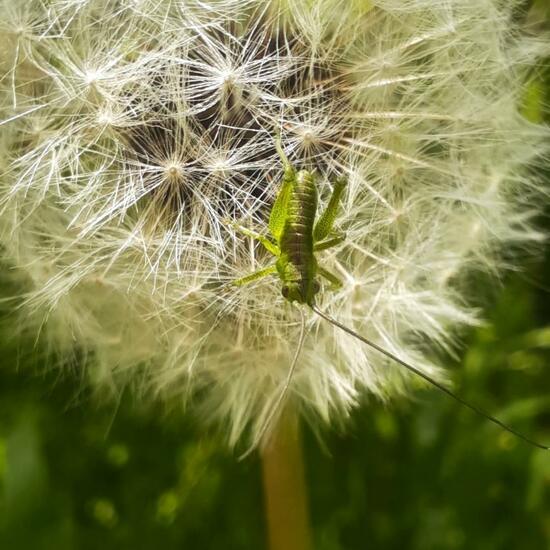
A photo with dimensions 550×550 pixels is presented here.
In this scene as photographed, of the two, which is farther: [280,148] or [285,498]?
[285,498]

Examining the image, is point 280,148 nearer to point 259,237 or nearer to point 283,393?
point 259,237

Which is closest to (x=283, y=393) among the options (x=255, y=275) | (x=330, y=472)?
(x=255, y=275)

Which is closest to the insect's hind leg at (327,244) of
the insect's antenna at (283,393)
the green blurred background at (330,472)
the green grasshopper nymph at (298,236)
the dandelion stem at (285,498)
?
the green grasshopper nymph at (298,236)

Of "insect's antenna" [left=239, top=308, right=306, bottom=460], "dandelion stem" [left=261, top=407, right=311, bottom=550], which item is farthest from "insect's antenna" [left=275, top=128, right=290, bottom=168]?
"dandelion stem" [left=261, top=407, right=311, bottom=550]

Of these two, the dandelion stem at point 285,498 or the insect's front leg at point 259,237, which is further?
the dandelion stem at point 285,498

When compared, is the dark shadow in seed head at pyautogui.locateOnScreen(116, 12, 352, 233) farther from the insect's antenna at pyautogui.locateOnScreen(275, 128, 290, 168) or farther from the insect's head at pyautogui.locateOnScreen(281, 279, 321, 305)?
the insect's head at pyautogui.locateOnScreen(281, 279, 321, 305)

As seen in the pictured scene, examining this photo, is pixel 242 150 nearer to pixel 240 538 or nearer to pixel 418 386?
pixel 418 386

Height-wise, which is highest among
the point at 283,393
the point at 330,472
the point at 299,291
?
the point at 299,291

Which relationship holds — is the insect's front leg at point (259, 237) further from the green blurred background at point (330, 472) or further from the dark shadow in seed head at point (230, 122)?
the green blurred background at point (330, 472)
